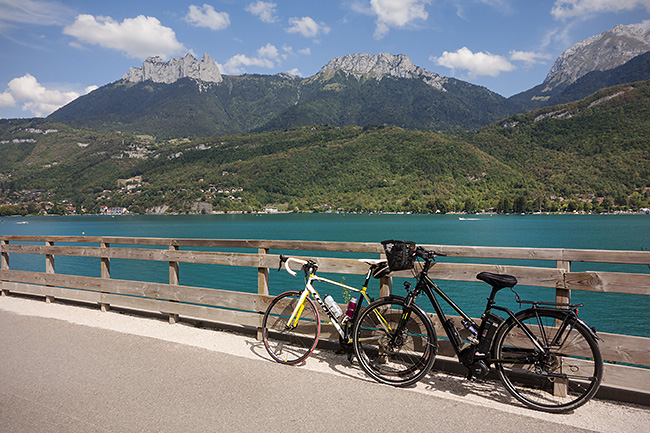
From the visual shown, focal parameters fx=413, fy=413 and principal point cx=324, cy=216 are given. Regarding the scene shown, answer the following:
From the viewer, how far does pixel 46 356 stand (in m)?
5.09

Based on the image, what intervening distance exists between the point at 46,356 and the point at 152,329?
1516 millimetres

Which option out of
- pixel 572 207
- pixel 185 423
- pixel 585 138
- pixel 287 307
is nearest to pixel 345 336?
pixel 287 307

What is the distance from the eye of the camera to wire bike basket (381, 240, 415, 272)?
4324 mm

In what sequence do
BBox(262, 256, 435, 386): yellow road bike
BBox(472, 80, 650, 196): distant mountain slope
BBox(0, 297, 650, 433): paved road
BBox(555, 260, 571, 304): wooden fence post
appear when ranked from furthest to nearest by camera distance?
BBox(472, 80, 650, 196): distant mountain slope
BBox(262, 256, 435, 386): yellow road bike
BBox(555, 260, 571, 304): wooden fence post
BBox(0, 297, 650, 433): paved road

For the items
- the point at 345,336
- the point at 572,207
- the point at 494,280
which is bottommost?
the point at 572,207

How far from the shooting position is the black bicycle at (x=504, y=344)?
12.1 ft

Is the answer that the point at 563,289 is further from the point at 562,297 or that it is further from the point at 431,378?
the point at 431,378

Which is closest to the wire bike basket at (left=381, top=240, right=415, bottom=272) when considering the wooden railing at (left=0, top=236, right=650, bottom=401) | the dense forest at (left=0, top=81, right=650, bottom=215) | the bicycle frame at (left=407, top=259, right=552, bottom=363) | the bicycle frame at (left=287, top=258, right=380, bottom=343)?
the bicycle frame at (left=407, top=259, right=552, bottom=363)

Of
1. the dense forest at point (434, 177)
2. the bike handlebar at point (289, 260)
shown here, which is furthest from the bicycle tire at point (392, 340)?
the dense forest at point (434, 177)

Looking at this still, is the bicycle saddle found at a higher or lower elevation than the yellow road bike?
higher

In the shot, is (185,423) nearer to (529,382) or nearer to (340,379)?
(340,379)

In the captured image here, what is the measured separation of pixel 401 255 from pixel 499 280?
0.98 m

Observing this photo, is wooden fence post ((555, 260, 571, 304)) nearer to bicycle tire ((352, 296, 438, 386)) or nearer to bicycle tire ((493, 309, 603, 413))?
bicycle tire ((493, 309, 603, 413))

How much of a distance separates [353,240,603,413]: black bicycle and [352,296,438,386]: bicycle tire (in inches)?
0.4
